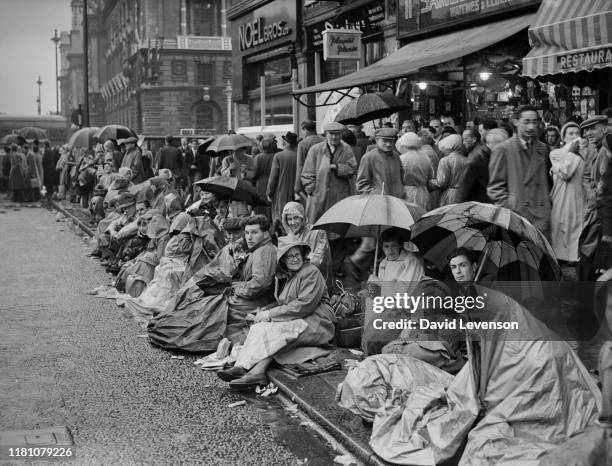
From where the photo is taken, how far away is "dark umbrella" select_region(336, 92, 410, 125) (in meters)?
12.1

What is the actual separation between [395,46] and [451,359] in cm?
1246

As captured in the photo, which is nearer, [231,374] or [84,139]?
[231,374]

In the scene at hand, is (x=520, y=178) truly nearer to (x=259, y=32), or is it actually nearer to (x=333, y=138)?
(x=333, y=138)

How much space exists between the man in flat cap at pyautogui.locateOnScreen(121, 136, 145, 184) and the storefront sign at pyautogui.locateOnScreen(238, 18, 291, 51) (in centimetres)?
738

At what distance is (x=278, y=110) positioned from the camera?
27375mm

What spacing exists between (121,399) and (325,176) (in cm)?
491

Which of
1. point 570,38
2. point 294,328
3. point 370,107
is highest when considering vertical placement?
point 570,38

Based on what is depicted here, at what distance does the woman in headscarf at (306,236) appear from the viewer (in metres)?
8.20

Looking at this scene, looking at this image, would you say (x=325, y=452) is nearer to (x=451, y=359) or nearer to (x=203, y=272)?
(x=451, y=359)

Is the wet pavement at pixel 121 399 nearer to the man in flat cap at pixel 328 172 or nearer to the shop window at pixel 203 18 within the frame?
the man in flat cap at pixel 328 172

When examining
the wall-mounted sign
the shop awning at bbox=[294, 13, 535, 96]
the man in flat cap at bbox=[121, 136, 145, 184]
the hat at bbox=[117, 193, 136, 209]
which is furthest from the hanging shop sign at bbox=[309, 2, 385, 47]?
the hat at bbox=[117, 193, 136, 209]

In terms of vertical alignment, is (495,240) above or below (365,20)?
below

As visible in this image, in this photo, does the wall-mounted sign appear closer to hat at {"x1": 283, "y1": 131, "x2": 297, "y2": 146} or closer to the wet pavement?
hat at {"x1": 283, "y1": 131, "x2": 297, "y2": 146}

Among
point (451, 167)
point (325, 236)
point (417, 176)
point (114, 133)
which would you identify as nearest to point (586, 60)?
point (451, 167)
